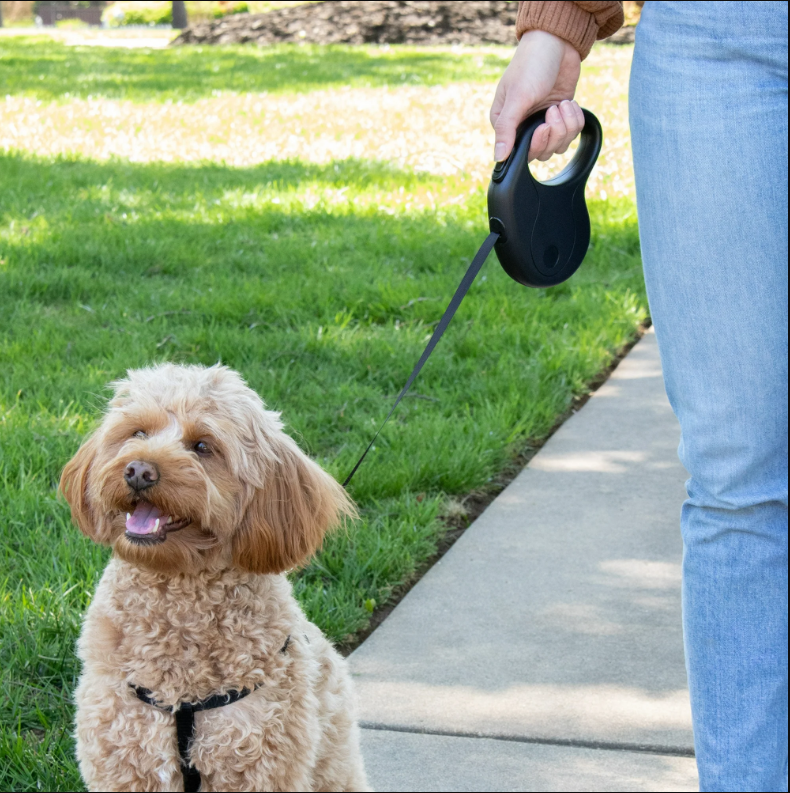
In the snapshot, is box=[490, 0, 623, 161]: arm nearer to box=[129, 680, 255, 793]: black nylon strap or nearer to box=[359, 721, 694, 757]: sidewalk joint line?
box=[129, 680, 255, 793]: black nylon strap

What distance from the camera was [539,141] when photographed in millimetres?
2426

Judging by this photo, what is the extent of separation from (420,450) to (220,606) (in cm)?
190

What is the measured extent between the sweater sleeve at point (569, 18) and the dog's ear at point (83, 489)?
142 cm

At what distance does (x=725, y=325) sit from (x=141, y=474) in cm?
127

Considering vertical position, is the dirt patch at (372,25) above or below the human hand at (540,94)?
below

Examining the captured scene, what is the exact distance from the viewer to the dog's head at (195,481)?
230 cm

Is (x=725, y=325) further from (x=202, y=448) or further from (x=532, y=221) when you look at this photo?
(x=202, y=448)

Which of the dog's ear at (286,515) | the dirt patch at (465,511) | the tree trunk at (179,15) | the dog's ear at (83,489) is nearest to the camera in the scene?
the dog's ear at (286,515)

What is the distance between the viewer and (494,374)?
16.6ft

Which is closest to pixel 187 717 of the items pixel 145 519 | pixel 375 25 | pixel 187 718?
pixel 187 718

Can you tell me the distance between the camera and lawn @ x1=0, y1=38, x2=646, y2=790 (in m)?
3.36

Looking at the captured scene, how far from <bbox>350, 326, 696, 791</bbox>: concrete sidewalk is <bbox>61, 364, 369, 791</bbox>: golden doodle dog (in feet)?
1.19

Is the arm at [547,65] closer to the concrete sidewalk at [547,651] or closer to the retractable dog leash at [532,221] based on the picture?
the retractable dog leash at [532,221]

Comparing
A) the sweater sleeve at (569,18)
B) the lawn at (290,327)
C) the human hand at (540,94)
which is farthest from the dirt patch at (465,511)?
the sweater sleeve at (569,18)
